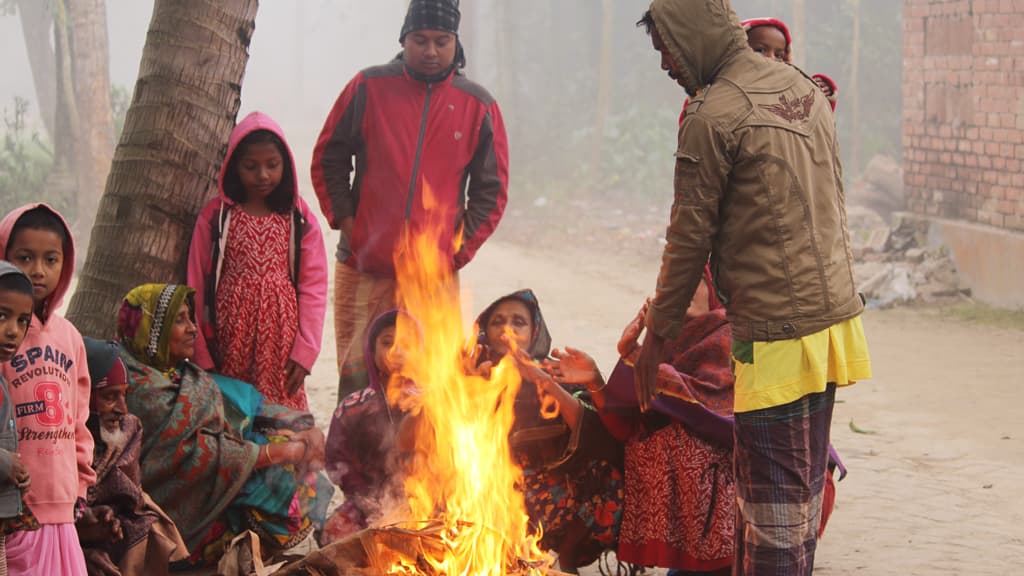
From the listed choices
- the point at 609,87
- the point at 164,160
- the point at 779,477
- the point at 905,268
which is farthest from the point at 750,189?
the point at 609,87

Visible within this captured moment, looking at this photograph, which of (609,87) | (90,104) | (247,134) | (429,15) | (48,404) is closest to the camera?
(48,404)

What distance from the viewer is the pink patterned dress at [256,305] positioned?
5262 millimetres

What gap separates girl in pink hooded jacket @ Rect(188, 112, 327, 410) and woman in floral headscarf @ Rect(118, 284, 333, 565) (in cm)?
22

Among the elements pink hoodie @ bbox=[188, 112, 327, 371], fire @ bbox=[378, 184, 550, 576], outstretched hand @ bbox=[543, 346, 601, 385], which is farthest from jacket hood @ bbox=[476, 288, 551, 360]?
pink hoodie @ bbox=[188, 112, 327, 371]

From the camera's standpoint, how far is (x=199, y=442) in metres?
4.81

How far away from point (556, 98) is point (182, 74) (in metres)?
20.9

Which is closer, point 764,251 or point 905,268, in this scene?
point 764,251

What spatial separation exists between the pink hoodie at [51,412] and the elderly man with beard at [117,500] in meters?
0.27

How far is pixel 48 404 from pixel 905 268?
1015cm

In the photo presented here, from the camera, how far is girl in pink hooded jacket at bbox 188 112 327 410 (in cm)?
527

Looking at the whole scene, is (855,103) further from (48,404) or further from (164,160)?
(48,404)

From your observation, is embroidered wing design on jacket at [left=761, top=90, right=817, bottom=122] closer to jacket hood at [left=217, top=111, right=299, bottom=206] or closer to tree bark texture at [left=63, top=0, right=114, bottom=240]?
jacket hood at [left=217, top=111, right=299, bottom=206]

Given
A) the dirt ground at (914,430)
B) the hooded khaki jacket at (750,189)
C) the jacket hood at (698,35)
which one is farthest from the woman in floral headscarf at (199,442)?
the jacket hood at (698,35)

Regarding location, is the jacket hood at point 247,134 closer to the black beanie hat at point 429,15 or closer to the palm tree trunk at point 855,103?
the black beanie hat at point 429,15
